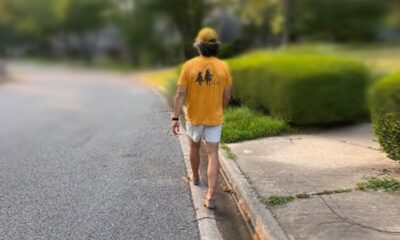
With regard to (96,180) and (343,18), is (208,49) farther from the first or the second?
(343,18)

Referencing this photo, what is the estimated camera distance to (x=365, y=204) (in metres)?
5.12

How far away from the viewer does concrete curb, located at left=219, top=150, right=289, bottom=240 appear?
15.1 ft

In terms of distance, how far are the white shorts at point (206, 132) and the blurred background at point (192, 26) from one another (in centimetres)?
346

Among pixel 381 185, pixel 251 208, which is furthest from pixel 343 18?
pixel 251 208

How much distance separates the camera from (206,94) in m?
5.39

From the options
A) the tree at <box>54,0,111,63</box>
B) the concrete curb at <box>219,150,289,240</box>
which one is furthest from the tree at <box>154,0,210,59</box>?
the tree at <box>54,0,111,63</box>

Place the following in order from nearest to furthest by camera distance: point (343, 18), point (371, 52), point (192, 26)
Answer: point (192, 26)
point (343, 18)
point (371, 52)

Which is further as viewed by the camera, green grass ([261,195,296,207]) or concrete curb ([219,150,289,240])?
green grass ([261,195,296,207])

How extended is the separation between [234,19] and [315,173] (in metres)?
7.01

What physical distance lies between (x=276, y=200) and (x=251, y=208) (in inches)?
10.6

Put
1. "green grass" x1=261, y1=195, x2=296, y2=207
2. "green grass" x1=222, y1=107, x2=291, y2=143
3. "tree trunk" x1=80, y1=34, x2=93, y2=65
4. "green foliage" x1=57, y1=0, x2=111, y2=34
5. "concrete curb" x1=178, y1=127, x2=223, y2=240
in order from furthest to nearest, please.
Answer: "tree trunk" x1=80, y1=34, x2=93, y2=65
"green foliage" x1=57, y1=0, x2=111, y2=34
"green grass" x1=222, y1=107, x2=291, y2=143
"green grass" x1=261, y1=195, x2=296, y2=207
"concrete curb" x1=178, y1=127, x2=223, y2=240

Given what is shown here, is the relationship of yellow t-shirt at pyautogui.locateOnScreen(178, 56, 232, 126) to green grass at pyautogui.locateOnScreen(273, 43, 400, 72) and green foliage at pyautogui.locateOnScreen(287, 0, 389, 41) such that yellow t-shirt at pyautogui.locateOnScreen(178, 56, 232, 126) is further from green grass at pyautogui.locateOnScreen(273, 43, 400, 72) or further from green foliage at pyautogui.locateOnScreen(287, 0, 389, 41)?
green grass at pyautogui.locateOnScreen(273, 43, 400, 72)

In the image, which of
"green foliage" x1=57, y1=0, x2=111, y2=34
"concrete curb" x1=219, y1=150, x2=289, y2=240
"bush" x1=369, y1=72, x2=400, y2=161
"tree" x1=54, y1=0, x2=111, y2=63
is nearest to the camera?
"concrete curb" x1=219, y1=150, x2=289, y2=240

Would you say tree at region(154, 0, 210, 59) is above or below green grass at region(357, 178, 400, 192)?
above
